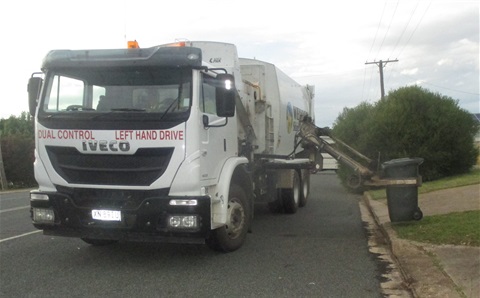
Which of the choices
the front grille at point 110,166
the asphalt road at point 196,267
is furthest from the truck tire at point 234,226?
the front grille at point 110,166

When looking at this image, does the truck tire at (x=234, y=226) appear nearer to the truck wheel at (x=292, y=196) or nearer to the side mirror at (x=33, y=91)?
the side mirror at (x=33, y=91)

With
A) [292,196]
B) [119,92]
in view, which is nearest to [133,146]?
[119,92]

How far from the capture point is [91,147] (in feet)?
22.7

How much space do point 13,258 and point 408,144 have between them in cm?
1306

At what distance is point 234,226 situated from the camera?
315 inches

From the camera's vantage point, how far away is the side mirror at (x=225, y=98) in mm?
7262

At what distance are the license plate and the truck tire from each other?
4.59ft

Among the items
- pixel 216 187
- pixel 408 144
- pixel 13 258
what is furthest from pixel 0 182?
pixel 216 187

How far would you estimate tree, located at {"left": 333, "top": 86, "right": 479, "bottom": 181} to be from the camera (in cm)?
1761

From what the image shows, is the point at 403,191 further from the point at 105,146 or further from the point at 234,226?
the point at 105,146

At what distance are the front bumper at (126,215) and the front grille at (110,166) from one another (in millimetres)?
150

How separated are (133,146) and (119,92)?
2.55 feet

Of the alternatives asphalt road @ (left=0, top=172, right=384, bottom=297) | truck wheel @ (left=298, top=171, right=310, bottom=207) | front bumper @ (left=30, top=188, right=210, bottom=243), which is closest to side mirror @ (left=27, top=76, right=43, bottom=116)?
front bumper @ (left=30, top=188, right=210, bottom=243)

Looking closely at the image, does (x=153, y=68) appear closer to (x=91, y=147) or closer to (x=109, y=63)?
(x=109, y=63)
